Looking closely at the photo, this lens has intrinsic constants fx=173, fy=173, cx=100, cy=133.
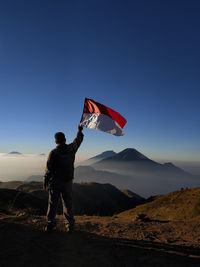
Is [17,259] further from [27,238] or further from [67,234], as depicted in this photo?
[67,234]

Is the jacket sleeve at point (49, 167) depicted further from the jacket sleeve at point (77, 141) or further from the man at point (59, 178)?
the jacket sleeve at point (77, 141)

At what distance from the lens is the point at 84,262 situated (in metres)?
3.40

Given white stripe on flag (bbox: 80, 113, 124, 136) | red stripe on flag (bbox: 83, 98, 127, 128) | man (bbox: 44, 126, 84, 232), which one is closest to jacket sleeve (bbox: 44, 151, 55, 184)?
man (bbox: 44, 126, 84, 232)

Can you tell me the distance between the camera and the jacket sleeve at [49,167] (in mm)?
4688

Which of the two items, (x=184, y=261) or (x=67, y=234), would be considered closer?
(x=184, y=261)

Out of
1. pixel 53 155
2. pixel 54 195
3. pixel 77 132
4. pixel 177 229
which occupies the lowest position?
pixel 177 229

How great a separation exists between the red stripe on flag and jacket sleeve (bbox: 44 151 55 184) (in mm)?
2278

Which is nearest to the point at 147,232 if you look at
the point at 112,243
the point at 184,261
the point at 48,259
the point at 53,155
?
the point at 112,243

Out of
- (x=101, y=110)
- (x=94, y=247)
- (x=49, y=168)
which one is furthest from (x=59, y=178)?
(x=101, y=110)

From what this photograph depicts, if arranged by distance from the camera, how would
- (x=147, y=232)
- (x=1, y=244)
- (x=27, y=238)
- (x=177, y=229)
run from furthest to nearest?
(x=177, y=229), (x=147, y=232), (x=27, y=238), (x=1, y=244)

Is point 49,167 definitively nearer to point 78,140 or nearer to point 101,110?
point 78,140

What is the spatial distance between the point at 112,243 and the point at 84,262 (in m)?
1.19

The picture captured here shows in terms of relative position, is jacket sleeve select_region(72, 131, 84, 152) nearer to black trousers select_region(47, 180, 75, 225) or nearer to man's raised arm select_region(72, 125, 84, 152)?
man's raised arm select_region(72, 125, 84, 152)

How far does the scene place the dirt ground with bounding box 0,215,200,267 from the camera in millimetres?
3443
